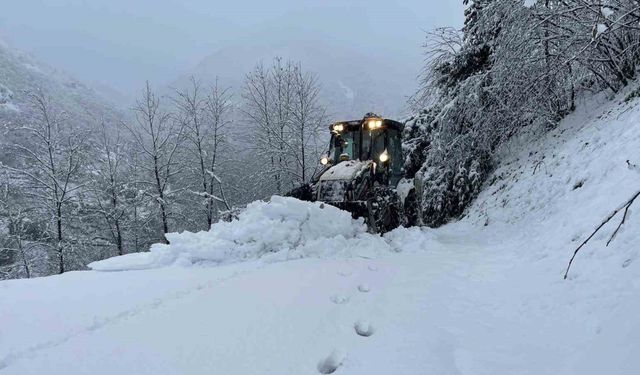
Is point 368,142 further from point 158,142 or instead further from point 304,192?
point 158,142

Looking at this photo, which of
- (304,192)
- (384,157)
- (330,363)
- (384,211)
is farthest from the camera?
(384,157)

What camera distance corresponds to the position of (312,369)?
125 inches

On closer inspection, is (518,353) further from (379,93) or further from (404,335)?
(379,93)

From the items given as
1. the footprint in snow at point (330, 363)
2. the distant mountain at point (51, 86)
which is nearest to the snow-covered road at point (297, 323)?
the footprint in snow at point (330, 363)

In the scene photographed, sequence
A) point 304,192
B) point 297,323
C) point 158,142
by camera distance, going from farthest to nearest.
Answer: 1. point 158,142
2. point 304,192
3. point 297,323

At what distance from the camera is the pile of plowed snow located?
613 cm

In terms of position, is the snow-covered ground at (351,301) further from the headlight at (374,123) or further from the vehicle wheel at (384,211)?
the headlight at (374,123)

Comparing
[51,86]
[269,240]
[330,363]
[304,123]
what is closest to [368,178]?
[269,240]

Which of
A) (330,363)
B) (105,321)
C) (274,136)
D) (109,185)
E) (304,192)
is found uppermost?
(274,136)

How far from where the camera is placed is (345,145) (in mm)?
10391

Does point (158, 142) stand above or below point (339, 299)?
above

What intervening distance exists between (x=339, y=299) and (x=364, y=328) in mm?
745

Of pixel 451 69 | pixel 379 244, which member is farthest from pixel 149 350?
pixel 451 69

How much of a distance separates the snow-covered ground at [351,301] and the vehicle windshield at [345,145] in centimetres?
324
